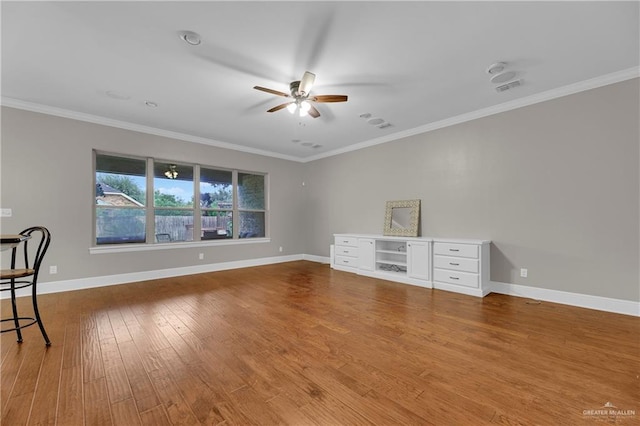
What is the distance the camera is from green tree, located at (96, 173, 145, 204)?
4715mm

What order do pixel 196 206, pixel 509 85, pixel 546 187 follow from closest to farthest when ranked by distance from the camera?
pixel 509 85, pixel 546 187, pixel 196 206

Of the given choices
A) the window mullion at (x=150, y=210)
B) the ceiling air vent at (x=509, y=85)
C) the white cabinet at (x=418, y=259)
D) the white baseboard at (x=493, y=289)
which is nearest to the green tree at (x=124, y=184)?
the window mullion at (x=150, y=210)

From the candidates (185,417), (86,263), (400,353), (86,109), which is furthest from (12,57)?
(400,353)

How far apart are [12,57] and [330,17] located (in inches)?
132

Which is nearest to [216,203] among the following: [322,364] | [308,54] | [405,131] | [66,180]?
[66,180]

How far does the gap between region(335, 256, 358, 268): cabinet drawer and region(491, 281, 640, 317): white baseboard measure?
7.98ft

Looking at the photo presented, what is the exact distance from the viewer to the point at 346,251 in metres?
5.75

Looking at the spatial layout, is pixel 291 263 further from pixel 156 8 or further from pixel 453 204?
pixel 156 8

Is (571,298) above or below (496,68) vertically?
below

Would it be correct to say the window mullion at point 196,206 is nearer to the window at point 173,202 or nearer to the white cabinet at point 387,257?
the window at point 173,202

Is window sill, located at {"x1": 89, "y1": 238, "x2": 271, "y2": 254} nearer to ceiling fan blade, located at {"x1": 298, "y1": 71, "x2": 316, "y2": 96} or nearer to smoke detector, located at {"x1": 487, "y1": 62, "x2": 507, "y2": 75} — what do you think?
ceiling fan blade, located at {"x1": 298, "y1": 71, "x2": 316, "y2": 96}

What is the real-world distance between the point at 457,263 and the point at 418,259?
2.03ft

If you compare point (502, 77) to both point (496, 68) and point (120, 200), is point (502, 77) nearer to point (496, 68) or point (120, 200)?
point (496, 68)

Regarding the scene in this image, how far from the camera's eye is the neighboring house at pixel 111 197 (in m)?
4.65
